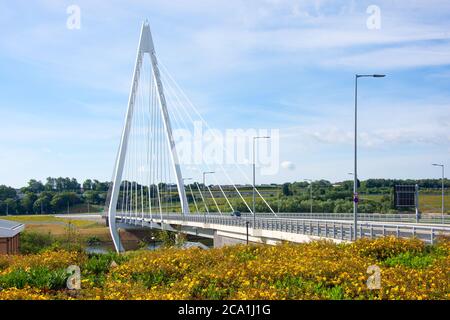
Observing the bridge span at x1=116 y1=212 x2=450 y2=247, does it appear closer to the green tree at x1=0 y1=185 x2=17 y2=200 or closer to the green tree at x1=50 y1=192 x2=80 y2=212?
the green tree at x1=50 y1=192 x2=80 y2=212

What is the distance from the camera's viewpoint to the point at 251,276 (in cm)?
1184

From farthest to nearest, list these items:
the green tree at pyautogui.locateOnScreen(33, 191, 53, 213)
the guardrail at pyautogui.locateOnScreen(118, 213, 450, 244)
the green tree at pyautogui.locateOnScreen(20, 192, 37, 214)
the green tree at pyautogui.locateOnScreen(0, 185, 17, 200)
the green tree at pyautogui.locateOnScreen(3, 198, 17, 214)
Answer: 1. the green tree at pyautogui.locateOnScreen(0, 185, 17, 200)
2. the green tree at pyautogui.locateOnScreen(20, 192, 37, 214)
3. the green tree at pyautogui.locateOnScreen(33, 191, 53, 213)
4. the green tree at pyautogui.locateOnScreen(3, 198, 17, 214)
5. the guardrail at pyautogui.locateOnScreen(118, 213, 450, 244)

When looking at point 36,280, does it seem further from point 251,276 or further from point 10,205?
point 10,205

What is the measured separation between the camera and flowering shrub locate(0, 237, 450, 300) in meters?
10.3

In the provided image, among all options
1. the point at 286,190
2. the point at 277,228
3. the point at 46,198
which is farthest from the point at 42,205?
the point at 277,228

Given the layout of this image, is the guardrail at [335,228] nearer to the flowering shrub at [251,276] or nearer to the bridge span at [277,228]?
the bridge span at [277,228]

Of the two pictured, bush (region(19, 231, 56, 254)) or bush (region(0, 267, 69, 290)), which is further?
bush (region(19, 231, 56, 254))

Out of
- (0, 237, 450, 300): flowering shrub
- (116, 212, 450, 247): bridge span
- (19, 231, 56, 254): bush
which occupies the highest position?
(0, 237, 450, 300): flowering shrub

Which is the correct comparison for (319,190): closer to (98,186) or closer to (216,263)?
(98,186)

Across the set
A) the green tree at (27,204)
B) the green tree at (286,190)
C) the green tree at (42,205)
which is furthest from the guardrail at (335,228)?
the green tree at (27,204)

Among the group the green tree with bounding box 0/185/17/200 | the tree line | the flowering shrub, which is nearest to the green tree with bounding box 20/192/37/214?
the tree line
